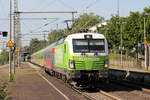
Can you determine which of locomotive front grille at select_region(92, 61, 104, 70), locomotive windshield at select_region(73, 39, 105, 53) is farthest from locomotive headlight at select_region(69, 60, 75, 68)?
locomotive front grille at select_region(92, 61, 104, 70)

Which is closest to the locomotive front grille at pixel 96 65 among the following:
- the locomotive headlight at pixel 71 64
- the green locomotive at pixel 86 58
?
the green locomotive at pixel 86 58

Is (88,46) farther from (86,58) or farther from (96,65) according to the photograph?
(96,65)

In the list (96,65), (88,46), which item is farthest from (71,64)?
(88,46)

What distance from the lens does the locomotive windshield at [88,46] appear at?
1552 centimetres

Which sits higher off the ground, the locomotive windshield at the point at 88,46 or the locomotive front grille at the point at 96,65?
the locomotive windshield at the point at 88,46

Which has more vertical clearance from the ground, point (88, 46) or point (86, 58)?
point (88, 46)

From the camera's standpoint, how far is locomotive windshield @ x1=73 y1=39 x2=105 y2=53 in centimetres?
1552

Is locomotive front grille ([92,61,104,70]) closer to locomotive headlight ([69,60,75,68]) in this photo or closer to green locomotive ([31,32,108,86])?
green locomotive ([31,32,108,86])

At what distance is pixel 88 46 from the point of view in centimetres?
1566

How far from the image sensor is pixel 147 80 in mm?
19516

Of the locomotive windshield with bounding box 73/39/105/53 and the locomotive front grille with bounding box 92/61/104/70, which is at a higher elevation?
the locomotive windshield with bounding box 73/39/105/53

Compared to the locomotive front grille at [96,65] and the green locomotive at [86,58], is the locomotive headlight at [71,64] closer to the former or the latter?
the green locomotive at [86,58]

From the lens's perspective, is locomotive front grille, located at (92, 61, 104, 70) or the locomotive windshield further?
the locomotive windshield

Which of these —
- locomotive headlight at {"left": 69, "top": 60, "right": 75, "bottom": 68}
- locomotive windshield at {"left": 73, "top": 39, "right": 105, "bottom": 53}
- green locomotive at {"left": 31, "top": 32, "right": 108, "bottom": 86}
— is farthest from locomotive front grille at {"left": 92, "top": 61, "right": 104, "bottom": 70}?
locomotive headlight at {"left": 69, "top": 60, "right": 75, "bottom": 68}
